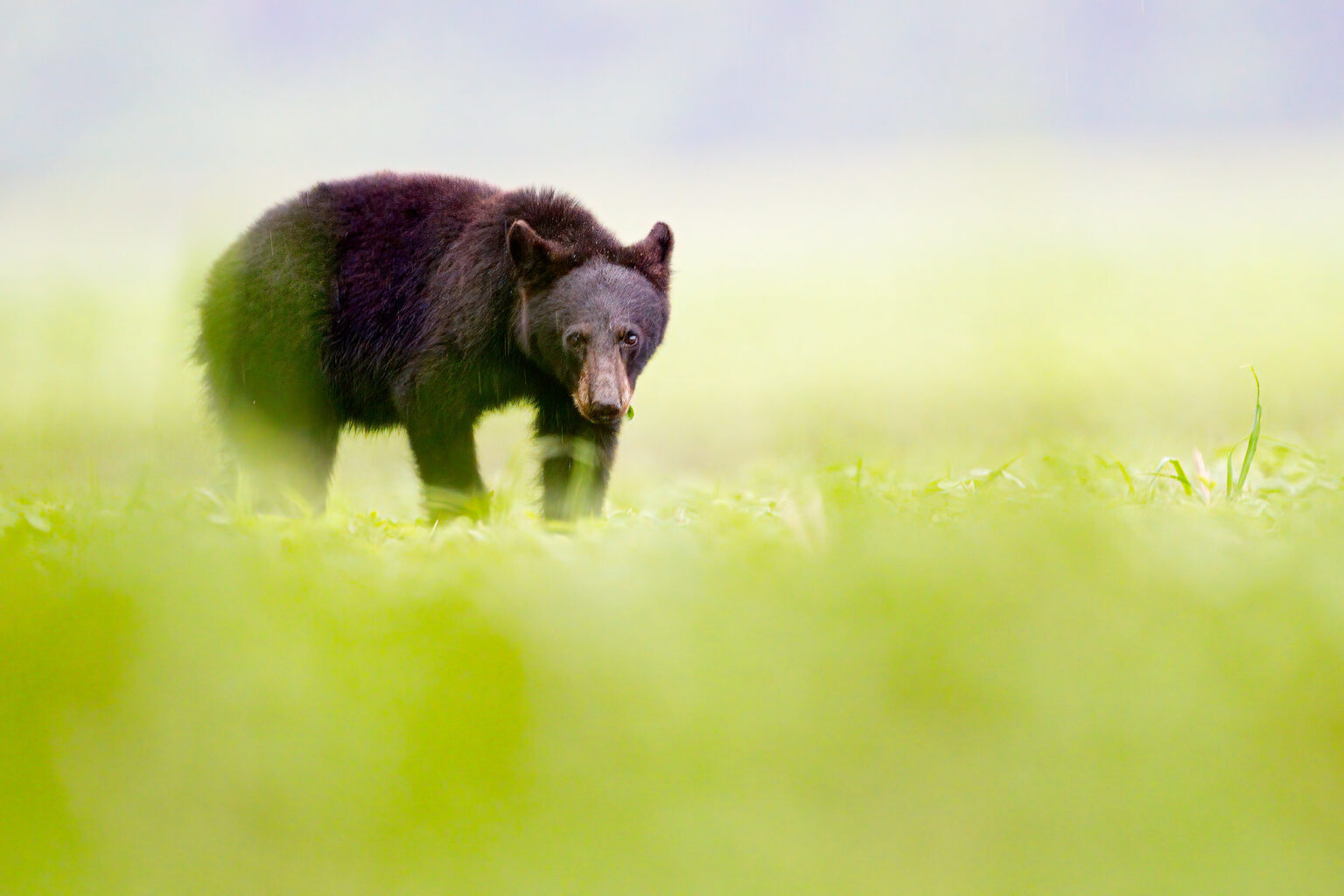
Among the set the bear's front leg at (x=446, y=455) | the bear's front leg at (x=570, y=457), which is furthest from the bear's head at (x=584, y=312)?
the bear's front leg at (x=446, y=455)

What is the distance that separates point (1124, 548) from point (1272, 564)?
125 millimetres

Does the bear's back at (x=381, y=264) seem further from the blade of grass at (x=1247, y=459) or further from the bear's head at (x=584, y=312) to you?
the blade of grass at (x=1247, y=459)

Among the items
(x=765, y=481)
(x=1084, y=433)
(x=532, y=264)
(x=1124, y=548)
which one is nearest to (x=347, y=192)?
(x=532, y=264)

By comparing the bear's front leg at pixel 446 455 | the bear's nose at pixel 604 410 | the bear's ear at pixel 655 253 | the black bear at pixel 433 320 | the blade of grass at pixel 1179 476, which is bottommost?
the blade of grass at pixel 1179 476

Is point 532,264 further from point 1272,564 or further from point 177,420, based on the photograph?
point 1272,564

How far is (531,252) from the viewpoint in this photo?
3.28m

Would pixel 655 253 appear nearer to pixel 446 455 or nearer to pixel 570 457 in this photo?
pixel 570 457

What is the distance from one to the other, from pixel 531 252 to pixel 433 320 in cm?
41

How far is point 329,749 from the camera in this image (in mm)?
835

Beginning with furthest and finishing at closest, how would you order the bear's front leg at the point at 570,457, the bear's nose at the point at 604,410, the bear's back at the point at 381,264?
the bear's back at the point at 381,264, the bear's nose at the point at 604,410, the bear's front leg at the point at 570,457

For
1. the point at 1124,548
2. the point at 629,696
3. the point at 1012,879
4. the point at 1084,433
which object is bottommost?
the point at 1012,879

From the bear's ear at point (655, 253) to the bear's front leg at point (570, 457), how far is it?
0.51 meters

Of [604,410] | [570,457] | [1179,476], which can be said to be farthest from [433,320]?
[1179,476]

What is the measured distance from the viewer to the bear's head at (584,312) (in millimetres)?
3188
